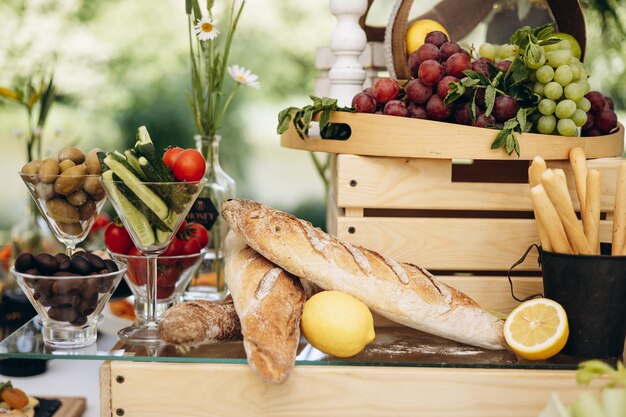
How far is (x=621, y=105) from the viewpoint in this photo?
11.0 ft

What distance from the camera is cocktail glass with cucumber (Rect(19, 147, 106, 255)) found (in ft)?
4.12

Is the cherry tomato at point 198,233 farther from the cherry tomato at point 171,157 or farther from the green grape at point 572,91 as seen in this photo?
the green grape at point 572,91

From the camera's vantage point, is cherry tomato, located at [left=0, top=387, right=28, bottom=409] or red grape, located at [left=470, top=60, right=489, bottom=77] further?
cherry tomato, located at [left=0, top=387, right=28, bottom=409]

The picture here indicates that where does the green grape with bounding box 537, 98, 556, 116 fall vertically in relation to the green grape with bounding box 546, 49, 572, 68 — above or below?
below

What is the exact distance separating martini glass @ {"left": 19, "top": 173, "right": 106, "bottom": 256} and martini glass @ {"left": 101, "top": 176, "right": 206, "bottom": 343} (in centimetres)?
10

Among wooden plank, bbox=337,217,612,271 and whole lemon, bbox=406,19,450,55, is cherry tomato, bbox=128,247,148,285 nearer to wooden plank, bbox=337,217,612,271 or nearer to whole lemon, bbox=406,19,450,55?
wooden plank, bbox=337,217,612,271

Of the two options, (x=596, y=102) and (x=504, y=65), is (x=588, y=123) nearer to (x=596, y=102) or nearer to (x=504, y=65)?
(x=596, y=102)

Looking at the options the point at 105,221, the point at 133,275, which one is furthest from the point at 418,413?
the point at 105,221

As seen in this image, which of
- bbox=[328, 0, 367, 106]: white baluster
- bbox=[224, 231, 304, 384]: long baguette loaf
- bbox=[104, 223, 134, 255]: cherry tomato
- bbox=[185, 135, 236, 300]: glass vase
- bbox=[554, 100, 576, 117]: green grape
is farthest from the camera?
bbox=[185, 135, 236, 300]: glass vase

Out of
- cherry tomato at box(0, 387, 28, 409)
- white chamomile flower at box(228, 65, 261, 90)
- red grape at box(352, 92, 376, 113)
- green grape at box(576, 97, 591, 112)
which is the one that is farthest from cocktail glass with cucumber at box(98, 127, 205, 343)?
green grape at box(576, 97, 591, 112)

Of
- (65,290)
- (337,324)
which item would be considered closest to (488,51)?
(337,324)

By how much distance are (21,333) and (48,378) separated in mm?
580

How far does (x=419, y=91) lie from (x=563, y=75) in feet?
0.75

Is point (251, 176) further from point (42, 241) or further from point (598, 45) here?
point (42, 241)
